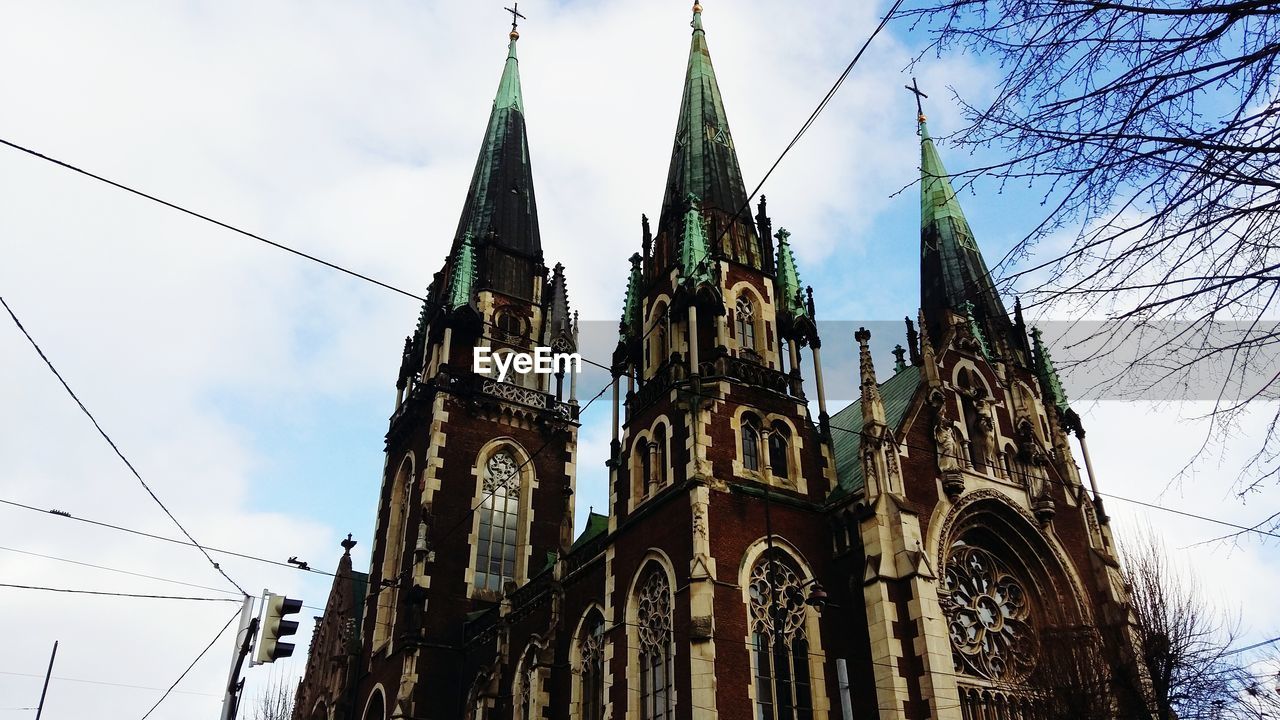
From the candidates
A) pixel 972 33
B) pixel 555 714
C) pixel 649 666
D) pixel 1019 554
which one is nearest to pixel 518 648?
pixel 555 714

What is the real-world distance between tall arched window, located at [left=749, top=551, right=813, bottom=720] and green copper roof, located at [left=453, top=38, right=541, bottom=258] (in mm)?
26321

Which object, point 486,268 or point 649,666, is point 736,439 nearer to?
point 649,666

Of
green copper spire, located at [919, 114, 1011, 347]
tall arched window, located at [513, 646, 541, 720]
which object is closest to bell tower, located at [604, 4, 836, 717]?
tall arched window, located at [513, 646, 541, 720]

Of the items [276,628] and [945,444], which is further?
[945,444]

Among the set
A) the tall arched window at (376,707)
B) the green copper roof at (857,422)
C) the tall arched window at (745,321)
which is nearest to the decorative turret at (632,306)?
the tall arched window at (745,321)

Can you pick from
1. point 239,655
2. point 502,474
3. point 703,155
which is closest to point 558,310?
point 502,474

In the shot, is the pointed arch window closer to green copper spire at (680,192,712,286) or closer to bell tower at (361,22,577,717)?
green copper spire at (680,192,712,286)

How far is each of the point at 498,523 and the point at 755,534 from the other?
17659 mm

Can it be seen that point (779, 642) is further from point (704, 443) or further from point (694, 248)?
point (694, 248)

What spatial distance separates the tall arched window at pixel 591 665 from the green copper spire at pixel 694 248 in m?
9.46

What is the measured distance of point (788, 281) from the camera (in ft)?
94.6

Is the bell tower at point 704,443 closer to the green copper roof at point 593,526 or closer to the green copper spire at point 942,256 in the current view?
the green copper spire at point 942,256

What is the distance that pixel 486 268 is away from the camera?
142 feet

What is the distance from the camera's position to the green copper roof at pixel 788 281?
91.8 ft
